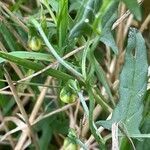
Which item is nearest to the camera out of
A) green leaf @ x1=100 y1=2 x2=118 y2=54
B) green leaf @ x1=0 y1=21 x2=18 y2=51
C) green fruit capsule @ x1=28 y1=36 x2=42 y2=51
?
green leaf @ x1=100 y1=2 x2=118 y2=54

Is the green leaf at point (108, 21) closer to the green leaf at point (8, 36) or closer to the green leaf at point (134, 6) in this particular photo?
the green leaf at point (134, 6)

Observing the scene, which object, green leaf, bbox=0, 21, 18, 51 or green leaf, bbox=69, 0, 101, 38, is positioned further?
green leaf, bbox=0, 21, 18, 51

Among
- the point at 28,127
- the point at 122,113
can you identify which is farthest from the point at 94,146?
the point at 122,113

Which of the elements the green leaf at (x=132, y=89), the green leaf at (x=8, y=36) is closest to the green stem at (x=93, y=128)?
the green leaf at (x=132, y=89)

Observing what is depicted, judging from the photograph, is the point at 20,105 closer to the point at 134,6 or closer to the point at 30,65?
the point at 30,65

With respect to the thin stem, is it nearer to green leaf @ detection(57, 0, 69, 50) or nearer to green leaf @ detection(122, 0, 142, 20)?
green leaf @ detection(57, 0, 69, 50)

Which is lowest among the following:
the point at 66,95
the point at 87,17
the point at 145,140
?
the point at 145,140

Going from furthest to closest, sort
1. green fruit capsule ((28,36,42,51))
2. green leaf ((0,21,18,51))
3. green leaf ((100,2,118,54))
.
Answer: green leaf ((0,21,18,51)) < green fruit capsule ((28,36,42,51)) < green leaf ((100,2,118,54))

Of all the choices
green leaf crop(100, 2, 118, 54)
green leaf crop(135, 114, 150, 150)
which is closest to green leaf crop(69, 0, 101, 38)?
green leaf crop(100, 2, 118, 54)

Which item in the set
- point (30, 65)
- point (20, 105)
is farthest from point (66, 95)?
point (20, 105)
